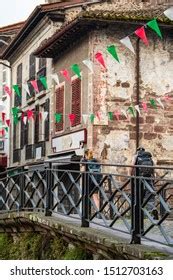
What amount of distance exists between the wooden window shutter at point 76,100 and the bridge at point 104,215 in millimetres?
6847

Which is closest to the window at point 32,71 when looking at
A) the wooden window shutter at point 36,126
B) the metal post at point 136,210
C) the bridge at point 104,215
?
the wooden window shutter at point 36,126

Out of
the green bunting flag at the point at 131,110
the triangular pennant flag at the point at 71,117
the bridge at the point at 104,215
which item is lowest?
the bridge at the point at 104,215

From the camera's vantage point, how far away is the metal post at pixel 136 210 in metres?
7.24

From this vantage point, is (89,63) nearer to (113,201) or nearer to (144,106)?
(144,106)

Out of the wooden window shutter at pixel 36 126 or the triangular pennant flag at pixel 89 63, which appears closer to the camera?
the triangular pennant flag at pixel 89 63

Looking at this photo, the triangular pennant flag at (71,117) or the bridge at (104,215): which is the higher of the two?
the triangular pennant flag at (71,117)

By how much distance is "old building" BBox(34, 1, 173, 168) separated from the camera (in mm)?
18281

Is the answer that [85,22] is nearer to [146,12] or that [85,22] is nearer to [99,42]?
[99,42]

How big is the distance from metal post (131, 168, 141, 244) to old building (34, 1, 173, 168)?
429 inches

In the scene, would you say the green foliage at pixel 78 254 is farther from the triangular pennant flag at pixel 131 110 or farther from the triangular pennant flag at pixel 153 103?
the triangular pennant flag at pixel 153 103

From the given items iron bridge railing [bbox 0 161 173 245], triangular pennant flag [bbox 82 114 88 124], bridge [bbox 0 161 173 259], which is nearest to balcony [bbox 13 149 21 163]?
triangular pennant flag [bbox 82 114 88 124]

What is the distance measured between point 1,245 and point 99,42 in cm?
804

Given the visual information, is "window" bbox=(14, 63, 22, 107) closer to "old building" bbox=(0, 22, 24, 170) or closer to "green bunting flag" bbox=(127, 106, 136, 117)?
"old building" bbox=(0, 22, 24, 170)
